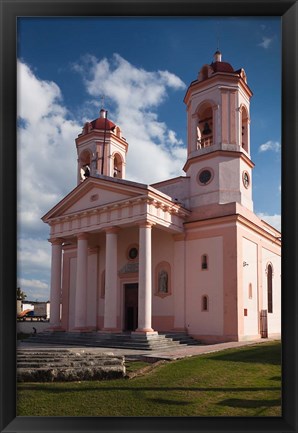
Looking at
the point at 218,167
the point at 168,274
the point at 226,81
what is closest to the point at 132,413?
the point at 168,274

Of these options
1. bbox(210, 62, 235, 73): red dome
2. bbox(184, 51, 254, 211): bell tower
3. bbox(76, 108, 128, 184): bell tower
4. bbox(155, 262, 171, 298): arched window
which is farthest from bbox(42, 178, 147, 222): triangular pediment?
bbox(210, 62, 235, 73): red dome

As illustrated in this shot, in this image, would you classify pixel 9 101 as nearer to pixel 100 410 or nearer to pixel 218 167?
pixel 100 410

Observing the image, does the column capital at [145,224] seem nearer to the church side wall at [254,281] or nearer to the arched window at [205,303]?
the church side wall at [254,281]

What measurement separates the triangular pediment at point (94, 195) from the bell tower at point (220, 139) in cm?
423

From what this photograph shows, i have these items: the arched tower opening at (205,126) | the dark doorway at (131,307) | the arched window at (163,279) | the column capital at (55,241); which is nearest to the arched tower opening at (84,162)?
the column capital at (55,241)

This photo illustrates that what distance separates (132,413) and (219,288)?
49.1 ft

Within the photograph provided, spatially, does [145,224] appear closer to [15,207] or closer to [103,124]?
[103,124]

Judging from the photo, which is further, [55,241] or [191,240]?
[55,241]

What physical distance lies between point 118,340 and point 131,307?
476cm

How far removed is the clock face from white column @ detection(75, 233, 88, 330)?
7.50 m

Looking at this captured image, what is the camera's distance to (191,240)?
77.4 ft

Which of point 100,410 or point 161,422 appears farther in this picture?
point 100,410

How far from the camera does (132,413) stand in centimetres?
754

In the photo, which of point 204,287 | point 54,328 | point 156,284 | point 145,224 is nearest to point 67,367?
point 145,224
